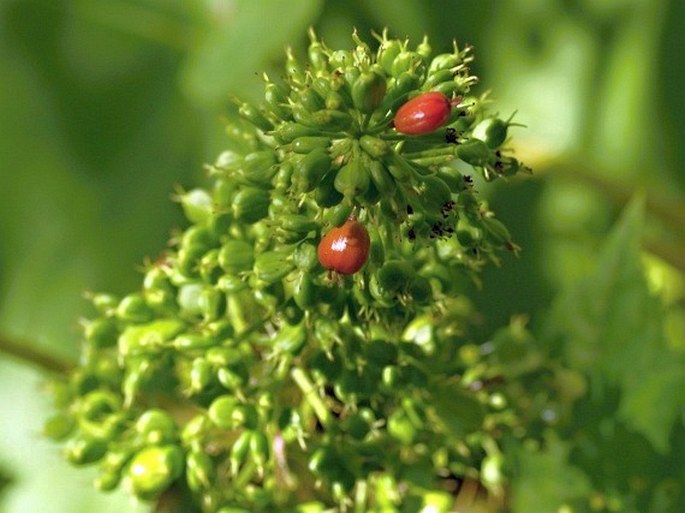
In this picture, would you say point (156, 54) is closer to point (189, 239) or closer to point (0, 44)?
point (0, 44)

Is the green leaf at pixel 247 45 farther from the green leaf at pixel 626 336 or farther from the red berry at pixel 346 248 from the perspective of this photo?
the red berry at pixel 346 248

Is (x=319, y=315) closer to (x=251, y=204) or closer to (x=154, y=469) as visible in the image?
(x=251, y=204)

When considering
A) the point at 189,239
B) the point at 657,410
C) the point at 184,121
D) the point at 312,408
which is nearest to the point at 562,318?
the point at 657,410

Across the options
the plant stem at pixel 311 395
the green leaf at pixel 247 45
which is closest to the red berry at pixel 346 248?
the plant stem at pixel 311 395

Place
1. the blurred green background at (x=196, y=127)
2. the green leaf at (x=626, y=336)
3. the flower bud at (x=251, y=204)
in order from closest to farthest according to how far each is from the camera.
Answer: the flower bud at (x=251, y=204) → the green leaf at (x=626, y=336) → the blurred green background at (x=196, y=127)

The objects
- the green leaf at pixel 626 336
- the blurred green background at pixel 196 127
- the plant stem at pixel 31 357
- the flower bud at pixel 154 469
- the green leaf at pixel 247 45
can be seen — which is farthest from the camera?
the blurred green background at pixel 196 127

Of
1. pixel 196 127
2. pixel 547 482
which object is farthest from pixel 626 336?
pixel 196 127

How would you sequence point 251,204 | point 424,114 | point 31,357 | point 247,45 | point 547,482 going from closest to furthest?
point 424,114 → point 251,204 → point 547,482 → point 31,357 → point 247,45
